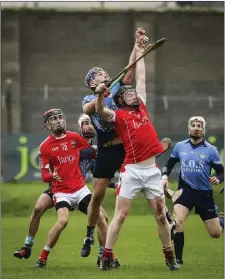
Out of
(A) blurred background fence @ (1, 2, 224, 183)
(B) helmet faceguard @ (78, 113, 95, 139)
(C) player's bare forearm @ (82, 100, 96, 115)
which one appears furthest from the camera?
(A) blurred background fence @ (1, 2, 224, 183)

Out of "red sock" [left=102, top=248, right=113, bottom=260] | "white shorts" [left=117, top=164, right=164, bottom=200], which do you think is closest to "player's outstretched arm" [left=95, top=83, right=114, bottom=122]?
"white shorts" [left=117, top=164, right=164, bottom=200]

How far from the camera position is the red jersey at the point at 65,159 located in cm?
1372

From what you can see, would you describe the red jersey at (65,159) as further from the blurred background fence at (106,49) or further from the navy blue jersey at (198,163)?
the blurred background fence at (106,49)

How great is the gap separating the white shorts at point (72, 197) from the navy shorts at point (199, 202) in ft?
4.59

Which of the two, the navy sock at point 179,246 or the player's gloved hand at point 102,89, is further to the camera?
the navy sock at point 179,246

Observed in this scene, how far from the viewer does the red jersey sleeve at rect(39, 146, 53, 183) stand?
13.5m

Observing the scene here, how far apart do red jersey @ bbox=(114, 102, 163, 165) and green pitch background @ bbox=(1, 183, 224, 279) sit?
1.41 metres

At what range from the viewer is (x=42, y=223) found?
21766 mm

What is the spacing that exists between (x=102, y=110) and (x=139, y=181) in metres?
1.00

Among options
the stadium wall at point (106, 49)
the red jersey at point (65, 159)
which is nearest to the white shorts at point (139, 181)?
the red jersey at point (65, 159)

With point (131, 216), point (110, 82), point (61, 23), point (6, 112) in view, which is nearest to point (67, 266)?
point (110, 82)

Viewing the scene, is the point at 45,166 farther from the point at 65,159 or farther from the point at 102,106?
the point at 102,106

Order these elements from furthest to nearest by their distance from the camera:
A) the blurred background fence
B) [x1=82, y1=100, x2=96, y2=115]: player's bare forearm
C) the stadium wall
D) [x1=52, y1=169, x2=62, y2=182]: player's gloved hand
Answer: the stadium wall
the blurred background fence
[x1=52, y1=169, x2=62, y2=182]: player's gloved hand
[x1=82, y1=100, x2=96, y2=115]: player's bare forearm

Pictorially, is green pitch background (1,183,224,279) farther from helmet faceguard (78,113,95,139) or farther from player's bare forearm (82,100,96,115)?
player's bare forearm (82,100,96,115)
